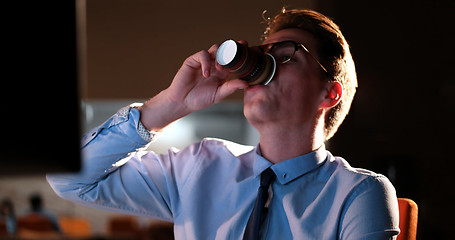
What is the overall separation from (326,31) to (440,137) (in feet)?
4.26

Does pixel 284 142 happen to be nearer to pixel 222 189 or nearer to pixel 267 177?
pixel 267 177

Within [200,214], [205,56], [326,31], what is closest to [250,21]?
[326,31]

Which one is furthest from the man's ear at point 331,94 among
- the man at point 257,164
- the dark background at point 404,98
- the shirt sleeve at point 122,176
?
the dark background at point 404,98

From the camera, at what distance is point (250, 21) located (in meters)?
2.10

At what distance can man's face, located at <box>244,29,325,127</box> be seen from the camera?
1371 millimetres

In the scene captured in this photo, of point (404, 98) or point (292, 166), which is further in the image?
point (404, 98)

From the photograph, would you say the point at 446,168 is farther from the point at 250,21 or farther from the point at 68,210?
the point at 68,210

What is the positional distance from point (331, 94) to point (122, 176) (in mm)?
741

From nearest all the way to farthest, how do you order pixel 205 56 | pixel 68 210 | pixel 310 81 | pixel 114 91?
pixel 205 56 → pixel 310 81 → pixel 114 91 → pixel 68 210

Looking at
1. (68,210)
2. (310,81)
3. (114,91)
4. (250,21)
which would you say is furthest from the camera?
(68,210)

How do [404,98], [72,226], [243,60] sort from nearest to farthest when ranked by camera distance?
1. [243,60]
2. [404,98]
3. [72,226]

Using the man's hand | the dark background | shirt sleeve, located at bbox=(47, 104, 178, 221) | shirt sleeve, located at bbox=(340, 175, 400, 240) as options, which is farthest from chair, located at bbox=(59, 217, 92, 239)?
shirt sleeve, located at bbox=(340, 175, 400, 240)

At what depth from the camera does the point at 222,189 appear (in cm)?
148

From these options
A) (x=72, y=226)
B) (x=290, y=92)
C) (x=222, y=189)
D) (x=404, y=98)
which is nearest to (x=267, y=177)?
(x=222, y=189)
